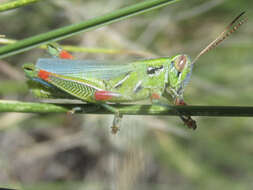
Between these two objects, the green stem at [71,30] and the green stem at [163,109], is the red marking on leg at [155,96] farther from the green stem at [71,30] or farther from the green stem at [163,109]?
the green stem at [71,30]

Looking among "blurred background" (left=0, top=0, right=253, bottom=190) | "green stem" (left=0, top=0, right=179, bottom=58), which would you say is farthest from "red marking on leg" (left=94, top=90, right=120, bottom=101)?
"blurred background" (left=0, top=0, right=253, bottom=190)

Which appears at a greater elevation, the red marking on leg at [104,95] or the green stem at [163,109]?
the red marking on leg at [104,95]

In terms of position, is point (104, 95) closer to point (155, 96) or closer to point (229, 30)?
point (155, 96)

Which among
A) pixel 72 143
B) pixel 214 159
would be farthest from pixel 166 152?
pixel 72 143

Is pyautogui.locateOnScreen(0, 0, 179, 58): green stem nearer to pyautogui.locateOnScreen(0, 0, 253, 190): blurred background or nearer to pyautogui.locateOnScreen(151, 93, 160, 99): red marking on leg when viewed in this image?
pyautogui.locateOnScreen(151, 93, 160, 99): red marking on leg

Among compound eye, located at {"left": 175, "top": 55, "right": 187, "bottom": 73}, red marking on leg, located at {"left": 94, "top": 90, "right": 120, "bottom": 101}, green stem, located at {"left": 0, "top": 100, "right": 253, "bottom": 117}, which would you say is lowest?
green stem, located at {"left": 0, "top": 100, "right": 253, "bottom": 117}

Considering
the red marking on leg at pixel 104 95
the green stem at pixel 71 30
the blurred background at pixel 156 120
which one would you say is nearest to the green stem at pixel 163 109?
the green stem at pixel 71 30

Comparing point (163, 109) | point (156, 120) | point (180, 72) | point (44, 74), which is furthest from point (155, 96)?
point (156, 120)
